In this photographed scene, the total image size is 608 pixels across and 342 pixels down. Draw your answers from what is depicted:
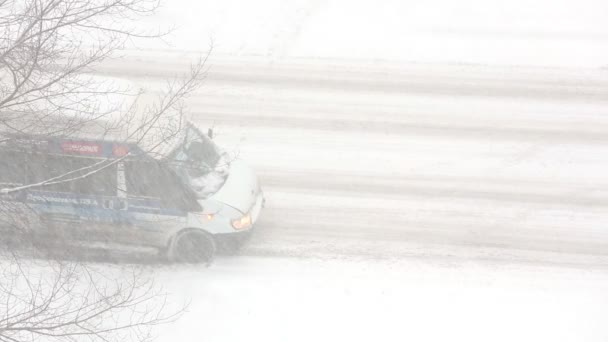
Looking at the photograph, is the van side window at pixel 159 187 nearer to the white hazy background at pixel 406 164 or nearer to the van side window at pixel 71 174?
the van side window at pixel 71 174

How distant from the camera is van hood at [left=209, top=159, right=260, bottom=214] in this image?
1026 cm

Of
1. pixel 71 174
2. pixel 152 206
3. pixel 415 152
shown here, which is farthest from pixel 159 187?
pixel 415 152

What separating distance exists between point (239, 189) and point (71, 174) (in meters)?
3.21

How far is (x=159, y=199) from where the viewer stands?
9.81m

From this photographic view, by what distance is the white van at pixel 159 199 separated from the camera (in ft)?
29.5

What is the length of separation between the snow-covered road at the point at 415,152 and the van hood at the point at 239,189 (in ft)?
2.95

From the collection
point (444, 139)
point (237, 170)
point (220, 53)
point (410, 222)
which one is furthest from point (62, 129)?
point (220, 53)

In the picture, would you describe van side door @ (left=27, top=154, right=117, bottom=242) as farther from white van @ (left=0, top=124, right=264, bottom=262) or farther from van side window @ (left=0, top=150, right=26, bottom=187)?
van side window @ (left=0, top=150, right=26, bottom=187)

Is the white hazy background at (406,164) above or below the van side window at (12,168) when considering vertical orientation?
below

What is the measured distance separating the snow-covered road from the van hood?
90cm

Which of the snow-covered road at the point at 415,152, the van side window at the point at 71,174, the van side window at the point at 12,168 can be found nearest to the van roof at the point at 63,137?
the van side window at the point at 71,174

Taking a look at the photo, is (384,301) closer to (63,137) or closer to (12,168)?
(63,137)

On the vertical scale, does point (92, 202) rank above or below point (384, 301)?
above

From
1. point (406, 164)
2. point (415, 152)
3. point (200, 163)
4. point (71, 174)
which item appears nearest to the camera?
point (71, 174)
